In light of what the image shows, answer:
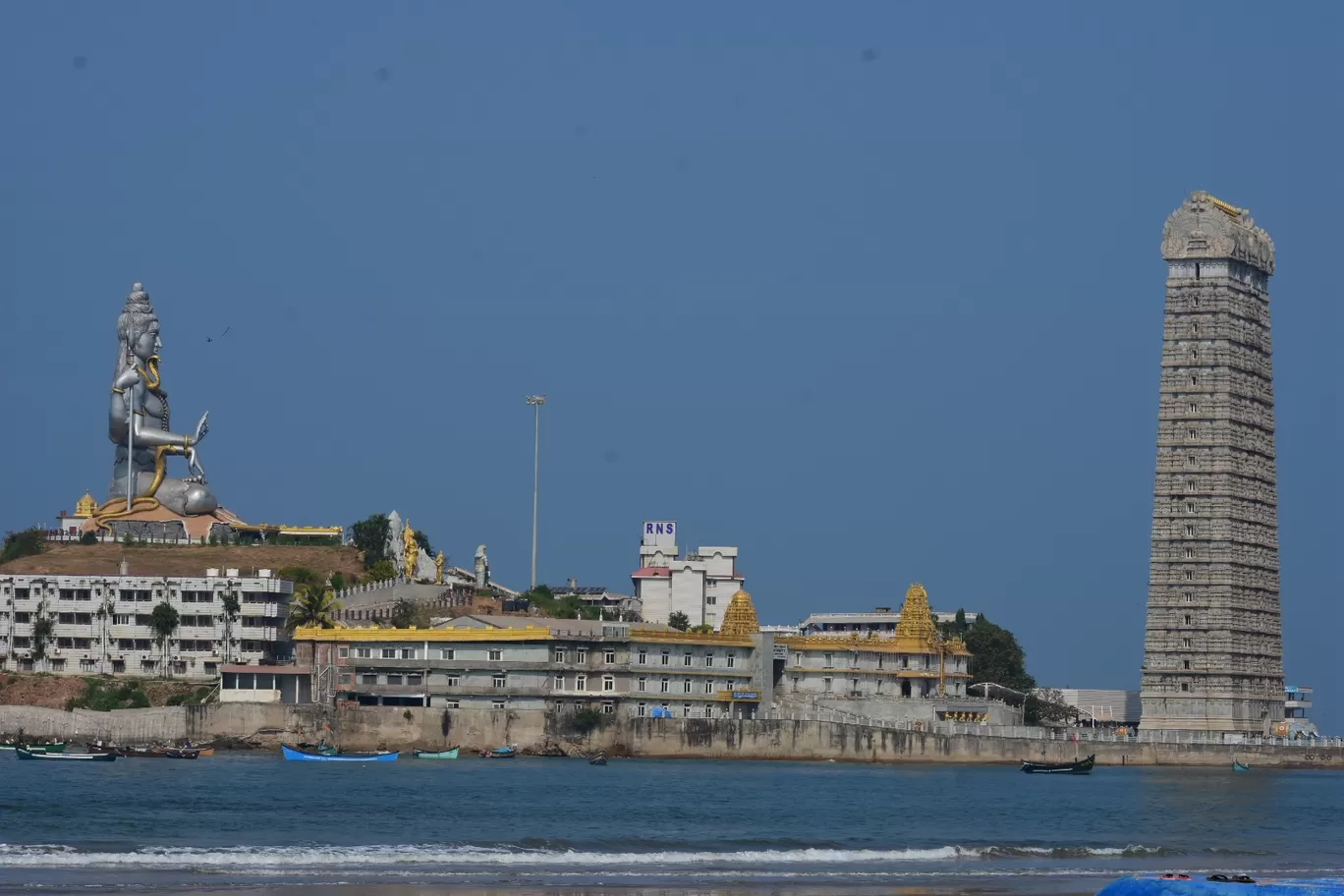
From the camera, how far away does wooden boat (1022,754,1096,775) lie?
130637 millimetres

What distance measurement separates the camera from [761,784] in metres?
106

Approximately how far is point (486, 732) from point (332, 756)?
11268 mm

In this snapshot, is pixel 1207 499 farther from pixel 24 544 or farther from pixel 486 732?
pixel 24 544

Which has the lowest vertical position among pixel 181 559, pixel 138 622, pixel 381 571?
pixel 138 622

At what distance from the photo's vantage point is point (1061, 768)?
13138 cm

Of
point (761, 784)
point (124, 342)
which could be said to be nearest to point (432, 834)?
point (761, 784)

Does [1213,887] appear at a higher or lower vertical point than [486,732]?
lower

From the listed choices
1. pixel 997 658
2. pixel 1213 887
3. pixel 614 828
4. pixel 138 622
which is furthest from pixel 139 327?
pixel 1213 887

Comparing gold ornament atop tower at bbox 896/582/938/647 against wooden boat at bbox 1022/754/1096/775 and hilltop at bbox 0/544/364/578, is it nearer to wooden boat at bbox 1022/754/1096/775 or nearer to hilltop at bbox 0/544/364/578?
wooden boat at bbox 1022/754/1096/775

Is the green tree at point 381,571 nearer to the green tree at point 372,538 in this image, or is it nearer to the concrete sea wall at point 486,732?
the green tree at point 372,538

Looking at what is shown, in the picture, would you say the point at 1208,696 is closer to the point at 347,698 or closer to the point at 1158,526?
the point at 1158,526

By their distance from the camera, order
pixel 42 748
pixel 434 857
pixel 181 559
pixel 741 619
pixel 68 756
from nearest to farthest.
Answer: pixel 434 857 < pixel 68 756 < pixel 42 748 < pixel 741 619 < pixel 181 559

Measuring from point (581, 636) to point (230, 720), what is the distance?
19.9 metres

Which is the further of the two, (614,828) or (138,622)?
(138,622)
